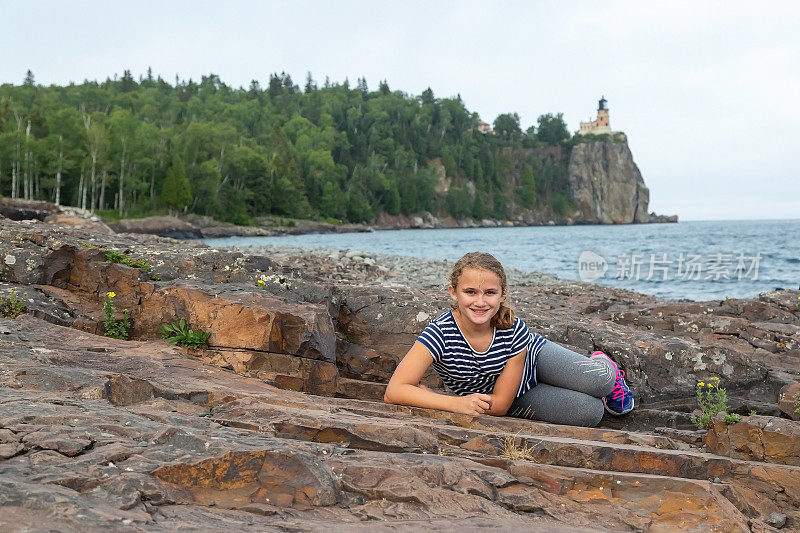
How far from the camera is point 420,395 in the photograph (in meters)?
5.79

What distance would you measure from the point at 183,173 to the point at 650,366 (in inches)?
3277

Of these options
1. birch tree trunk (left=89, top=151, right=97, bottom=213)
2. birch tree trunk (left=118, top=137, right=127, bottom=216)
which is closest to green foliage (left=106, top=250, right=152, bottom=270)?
birch tree trunk (left=89, top=151, right=97, bottom=213)

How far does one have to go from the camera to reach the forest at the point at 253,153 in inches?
3049

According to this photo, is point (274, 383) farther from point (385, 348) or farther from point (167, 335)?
point (385, 348)

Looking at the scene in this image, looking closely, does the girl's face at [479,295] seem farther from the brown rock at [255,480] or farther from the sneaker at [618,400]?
the brown rock at [255,480]

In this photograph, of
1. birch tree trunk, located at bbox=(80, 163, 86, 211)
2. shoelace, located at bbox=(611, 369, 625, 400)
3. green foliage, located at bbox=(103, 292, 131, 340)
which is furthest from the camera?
birch tree trunk, located at bbox=(80, 163, 86, 211)

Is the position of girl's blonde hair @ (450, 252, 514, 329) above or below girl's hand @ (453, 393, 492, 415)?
above

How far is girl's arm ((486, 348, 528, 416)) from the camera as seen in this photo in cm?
600

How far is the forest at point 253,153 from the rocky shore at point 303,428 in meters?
71.4

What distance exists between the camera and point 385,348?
8.67 metres

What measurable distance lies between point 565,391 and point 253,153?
335ft

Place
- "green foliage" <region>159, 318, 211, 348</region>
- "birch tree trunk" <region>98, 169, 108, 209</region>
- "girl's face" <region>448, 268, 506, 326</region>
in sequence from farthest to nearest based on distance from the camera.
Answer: "birch tree trunk" <region>98, 169, 108, 209</region>, "green foliage" <region>159, 318, 211, 348</region>, "girl's face" <region>448, 268, 506, 326</region>

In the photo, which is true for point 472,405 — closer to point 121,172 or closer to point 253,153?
point 121,172

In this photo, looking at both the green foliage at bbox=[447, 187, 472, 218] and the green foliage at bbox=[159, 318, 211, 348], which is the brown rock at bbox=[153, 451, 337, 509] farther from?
the green foliage at bbox=[447, 187, 472, 218]
